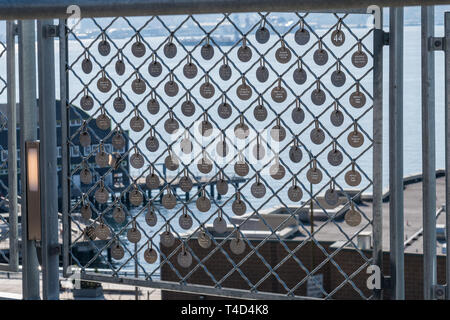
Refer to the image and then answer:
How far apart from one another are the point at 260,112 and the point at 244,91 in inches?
3.8

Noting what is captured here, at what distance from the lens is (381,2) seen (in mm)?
1723

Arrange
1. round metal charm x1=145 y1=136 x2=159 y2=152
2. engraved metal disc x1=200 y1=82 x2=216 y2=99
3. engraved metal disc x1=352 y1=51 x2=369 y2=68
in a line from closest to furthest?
1. engraved metal disc x1=352 y1=51 x2=369 y2=68
2. engraved metal disc x1=200 y1=82 x2=216 y2=99
3. round metal charm x1=145 y1=136 x2=159 y2=152

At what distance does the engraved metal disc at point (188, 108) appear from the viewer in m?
2.69

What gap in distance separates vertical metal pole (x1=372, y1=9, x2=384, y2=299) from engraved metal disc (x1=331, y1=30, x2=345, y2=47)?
0.12 metres

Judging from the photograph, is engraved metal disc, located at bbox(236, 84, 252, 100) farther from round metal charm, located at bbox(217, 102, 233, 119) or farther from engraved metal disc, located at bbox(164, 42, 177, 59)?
engraved metal disc, located at bbox(164, 42, 177, 59)

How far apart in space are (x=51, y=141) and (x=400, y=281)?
1.45 metres

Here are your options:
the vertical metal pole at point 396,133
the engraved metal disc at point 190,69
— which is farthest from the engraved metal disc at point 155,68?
the vertical metal pole at point 396,133

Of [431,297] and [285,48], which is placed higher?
[285,48]

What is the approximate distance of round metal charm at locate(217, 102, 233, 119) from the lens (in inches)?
104

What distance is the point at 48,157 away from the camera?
289 cm

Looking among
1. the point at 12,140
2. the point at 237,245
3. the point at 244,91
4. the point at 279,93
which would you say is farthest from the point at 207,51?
the point at 12,140

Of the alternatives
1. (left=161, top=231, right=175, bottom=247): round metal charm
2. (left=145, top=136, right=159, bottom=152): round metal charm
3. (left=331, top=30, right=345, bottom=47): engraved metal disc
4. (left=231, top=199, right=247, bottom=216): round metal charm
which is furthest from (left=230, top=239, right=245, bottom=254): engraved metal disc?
(left=331, top=30, right=345, bottom=47): engraved metal disc
